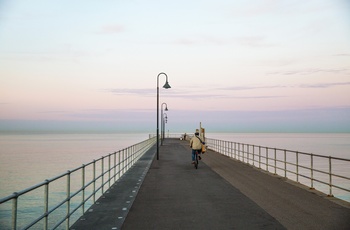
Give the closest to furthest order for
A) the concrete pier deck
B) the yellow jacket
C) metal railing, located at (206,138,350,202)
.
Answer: the concrete pier deck < metal railing, located at (206,138,350,202) < the yellow jacket

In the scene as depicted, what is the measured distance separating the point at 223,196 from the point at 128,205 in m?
3.01

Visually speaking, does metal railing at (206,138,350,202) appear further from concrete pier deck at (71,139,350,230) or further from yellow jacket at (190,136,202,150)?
yellow jacket at (190,136,202,150)

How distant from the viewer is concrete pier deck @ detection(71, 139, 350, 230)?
310 inches

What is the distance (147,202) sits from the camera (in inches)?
Answer: 409

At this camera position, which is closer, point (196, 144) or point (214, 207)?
point (214, 207)

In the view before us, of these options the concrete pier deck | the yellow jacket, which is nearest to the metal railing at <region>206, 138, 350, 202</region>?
the concrete pier deck

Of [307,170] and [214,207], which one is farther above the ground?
[214,207]

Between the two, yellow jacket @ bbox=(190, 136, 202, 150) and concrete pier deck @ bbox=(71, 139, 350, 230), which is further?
yellow jacket @ bbox=(190, 136, 202, 150)

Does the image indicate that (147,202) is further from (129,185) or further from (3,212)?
(3,212)

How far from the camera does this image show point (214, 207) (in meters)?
9.66

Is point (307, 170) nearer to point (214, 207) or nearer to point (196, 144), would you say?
point (196, 144)

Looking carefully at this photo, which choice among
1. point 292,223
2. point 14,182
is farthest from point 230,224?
point 14,182

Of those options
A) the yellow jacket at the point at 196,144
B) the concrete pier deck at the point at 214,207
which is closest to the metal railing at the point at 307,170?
the concrete pier deck at the point at 214,207

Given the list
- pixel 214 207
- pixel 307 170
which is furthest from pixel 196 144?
pixel 307 170
